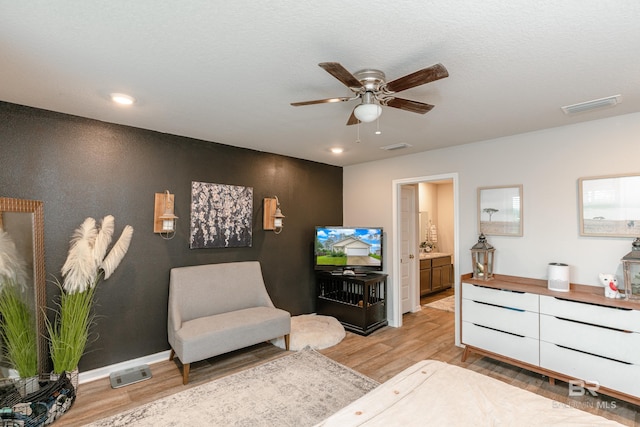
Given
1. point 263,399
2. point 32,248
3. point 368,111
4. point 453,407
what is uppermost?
point 368,111

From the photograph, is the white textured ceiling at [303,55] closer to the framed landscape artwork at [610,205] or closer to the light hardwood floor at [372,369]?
the framed landscape artwork at [610,205]

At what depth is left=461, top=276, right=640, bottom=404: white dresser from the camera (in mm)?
2465

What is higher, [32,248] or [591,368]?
Answer: [32,248]

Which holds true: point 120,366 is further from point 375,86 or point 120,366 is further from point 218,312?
point 375,86

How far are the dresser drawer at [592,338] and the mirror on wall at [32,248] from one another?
4.47m

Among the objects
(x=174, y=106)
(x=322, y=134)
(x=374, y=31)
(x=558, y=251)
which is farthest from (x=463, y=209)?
(x=174, y=106)

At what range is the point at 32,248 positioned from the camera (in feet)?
8.66

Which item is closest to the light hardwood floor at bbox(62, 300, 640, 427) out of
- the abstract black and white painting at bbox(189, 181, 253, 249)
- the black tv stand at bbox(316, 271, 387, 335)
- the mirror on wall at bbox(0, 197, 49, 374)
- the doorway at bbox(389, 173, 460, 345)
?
the black tv stand at bbox(316, 271, 387, 335)

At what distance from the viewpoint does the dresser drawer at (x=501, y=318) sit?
2.96 metres

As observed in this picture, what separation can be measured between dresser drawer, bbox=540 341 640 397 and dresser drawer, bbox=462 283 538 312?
351 millimetres

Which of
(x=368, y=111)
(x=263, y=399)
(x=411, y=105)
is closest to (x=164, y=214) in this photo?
(x=263, y=399)

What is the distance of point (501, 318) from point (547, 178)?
153 cm

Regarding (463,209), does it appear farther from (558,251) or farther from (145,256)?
(145,256)

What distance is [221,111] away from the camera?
277 centimetres
